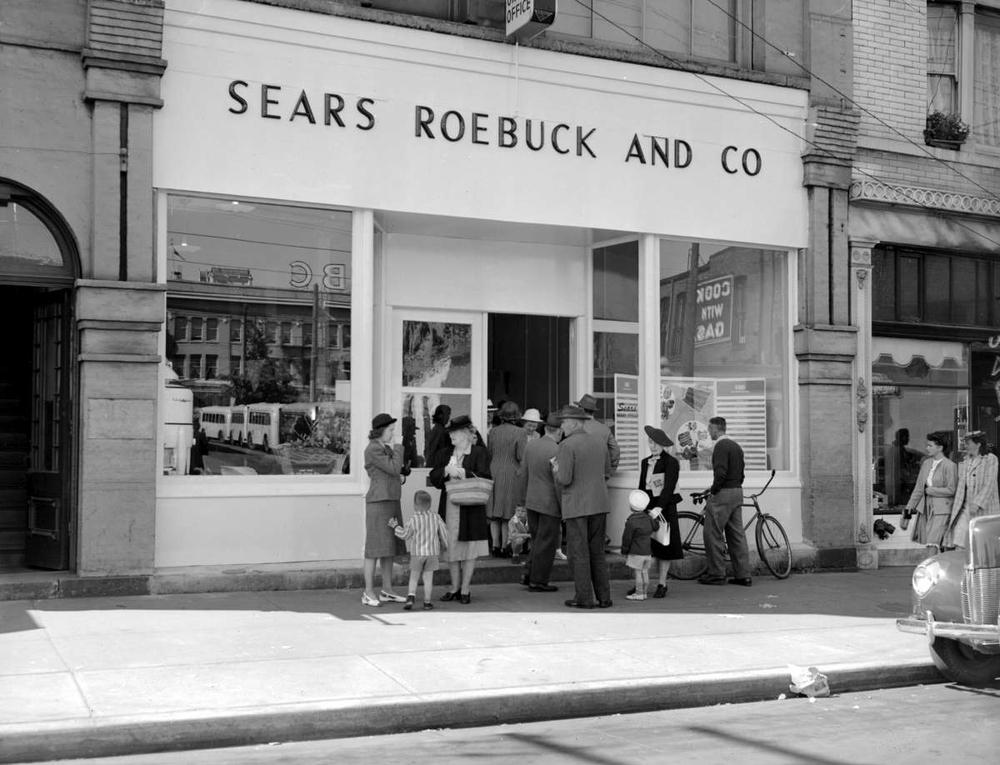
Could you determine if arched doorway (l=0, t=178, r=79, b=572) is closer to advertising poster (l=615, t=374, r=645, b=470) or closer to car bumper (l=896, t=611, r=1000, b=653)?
advertising poster (l=615, t=374, r=645, b=470)

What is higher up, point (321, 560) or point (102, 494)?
point (102, 494)

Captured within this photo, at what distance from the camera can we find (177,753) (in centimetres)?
677

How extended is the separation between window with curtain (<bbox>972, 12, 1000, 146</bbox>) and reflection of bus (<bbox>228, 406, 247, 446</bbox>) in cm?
1078

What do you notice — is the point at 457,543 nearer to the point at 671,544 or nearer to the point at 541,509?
the point at 541,509

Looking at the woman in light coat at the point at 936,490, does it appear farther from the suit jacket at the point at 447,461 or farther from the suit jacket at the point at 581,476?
the suit jacket at the point at 447,461

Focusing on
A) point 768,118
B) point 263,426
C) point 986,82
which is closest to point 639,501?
point 263,426

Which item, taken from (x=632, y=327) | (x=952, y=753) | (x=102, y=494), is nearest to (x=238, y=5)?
(x=102, y=494)

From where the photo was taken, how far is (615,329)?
1493cm

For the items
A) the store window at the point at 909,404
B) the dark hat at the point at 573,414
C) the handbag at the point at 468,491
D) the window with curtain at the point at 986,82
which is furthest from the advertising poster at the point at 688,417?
the window with curtain at the point at 986,82

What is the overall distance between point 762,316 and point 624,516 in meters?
3.30

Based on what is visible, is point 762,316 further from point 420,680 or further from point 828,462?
point 420,680

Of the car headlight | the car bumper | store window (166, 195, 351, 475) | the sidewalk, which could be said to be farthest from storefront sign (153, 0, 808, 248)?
the car bumper

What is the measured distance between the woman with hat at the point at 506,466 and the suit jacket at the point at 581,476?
1.73m

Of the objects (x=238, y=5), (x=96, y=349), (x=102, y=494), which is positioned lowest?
(x=102, y=494)
